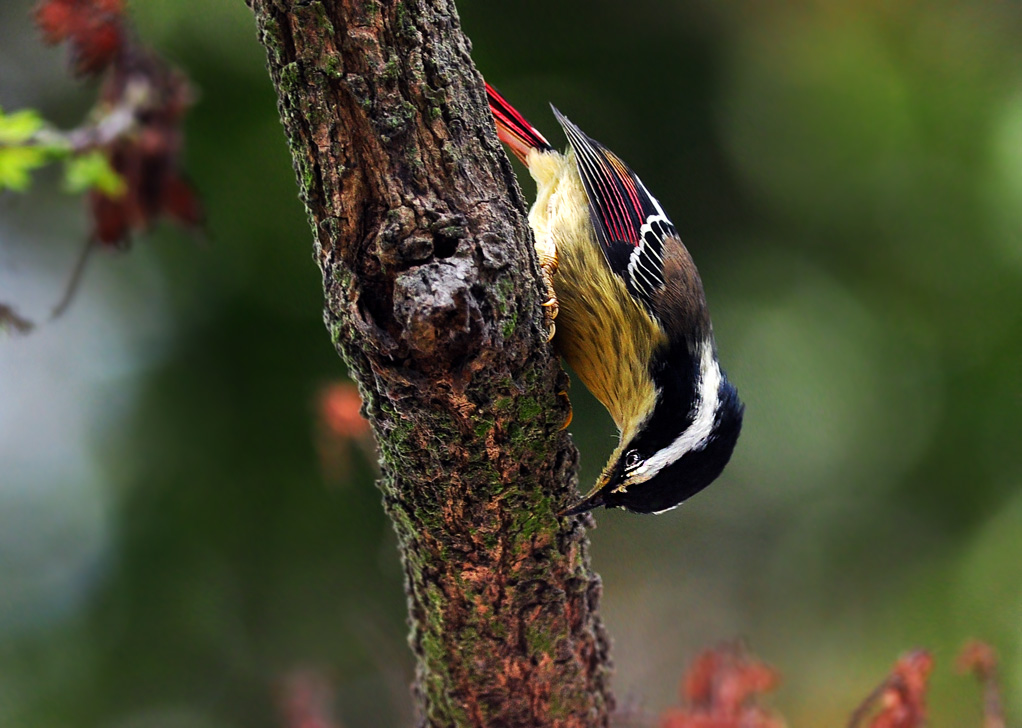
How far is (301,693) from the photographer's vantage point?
85.2 inches

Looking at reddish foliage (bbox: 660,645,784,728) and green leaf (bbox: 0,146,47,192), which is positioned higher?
green leaf (bbox: 0,146,47,192)

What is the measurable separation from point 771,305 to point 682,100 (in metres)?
0.75

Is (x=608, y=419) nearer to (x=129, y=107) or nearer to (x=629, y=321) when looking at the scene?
(x=629, y=321)

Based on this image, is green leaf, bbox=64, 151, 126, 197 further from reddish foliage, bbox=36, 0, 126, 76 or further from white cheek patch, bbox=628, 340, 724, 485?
white cheek patch, bbox=628, 340, 724, 485

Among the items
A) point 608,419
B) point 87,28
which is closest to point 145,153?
point 87,28

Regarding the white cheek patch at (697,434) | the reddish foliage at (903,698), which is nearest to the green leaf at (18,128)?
the white cheek patch at (697,434)

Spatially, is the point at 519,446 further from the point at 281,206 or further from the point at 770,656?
the point at 770,656

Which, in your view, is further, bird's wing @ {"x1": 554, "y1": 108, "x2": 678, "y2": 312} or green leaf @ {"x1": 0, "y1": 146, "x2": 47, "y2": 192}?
bird's wing @ {"x1": 554, "y1": 108, "x2": 678, "y2": 312}

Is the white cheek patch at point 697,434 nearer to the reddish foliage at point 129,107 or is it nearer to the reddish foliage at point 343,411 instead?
the reddish foliage at point 343,411

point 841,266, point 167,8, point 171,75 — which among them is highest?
point 841,266

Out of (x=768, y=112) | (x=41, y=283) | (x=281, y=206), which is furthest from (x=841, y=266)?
(x=41, y=283)

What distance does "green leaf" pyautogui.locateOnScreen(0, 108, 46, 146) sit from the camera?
837 millimetres

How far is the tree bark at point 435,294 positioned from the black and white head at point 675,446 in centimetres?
15

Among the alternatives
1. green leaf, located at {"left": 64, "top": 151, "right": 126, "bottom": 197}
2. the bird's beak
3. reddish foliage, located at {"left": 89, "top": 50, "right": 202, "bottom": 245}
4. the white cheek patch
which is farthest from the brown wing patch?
green leaf, located at {"left": 64, "top": 151, "right": 126, "bottom": 197}
